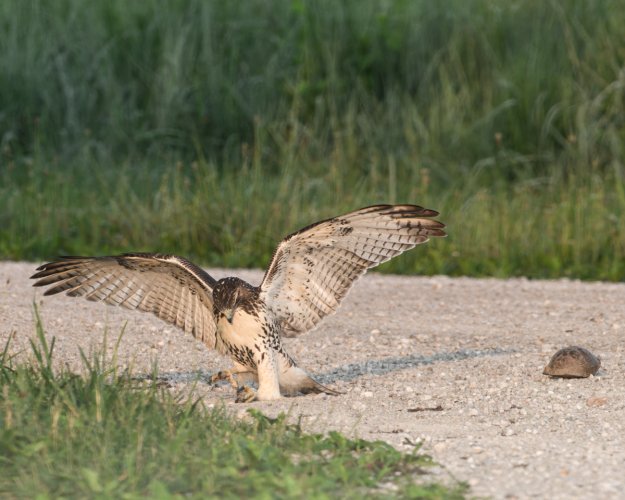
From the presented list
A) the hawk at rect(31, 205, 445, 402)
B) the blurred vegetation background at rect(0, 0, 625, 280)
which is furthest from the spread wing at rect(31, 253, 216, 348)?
the blurred vegetation background at rect(0, 0, 625, 280)

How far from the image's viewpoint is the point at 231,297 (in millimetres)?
5699

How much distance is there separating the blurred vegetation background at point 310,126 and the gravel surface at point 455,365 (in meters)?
0.91

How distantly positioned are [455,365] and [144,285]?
1.78 metres

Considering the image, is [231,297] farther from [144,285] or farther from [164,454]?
[164,454]

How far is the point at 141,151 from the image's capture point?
14.6 metres

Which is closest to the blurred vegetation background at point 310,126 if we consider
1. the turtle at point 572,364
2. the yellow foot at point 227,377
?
the turtle at point 572,364

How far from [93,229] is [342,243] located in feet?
19.0

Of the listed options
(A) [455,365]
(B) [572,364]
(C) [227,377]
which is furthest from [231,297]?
(B) [572,364]

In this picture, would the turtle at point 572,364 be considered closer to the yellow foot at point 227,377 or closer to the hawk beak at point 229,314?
the yellow foot at point 227,377

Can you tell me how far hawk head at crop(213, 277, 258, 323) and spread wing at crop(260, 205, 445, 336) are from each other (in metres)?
0.13

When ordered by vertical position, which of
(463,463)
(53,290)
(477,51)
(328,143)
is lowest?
(463,463)

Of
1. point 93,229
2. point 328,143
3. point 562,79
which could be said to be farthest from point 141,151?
point 562,79

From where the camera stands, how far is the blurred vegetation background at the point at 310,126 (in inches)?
436

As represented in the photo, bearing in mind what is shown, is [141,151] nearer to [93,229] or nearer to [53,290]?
[93,229]
